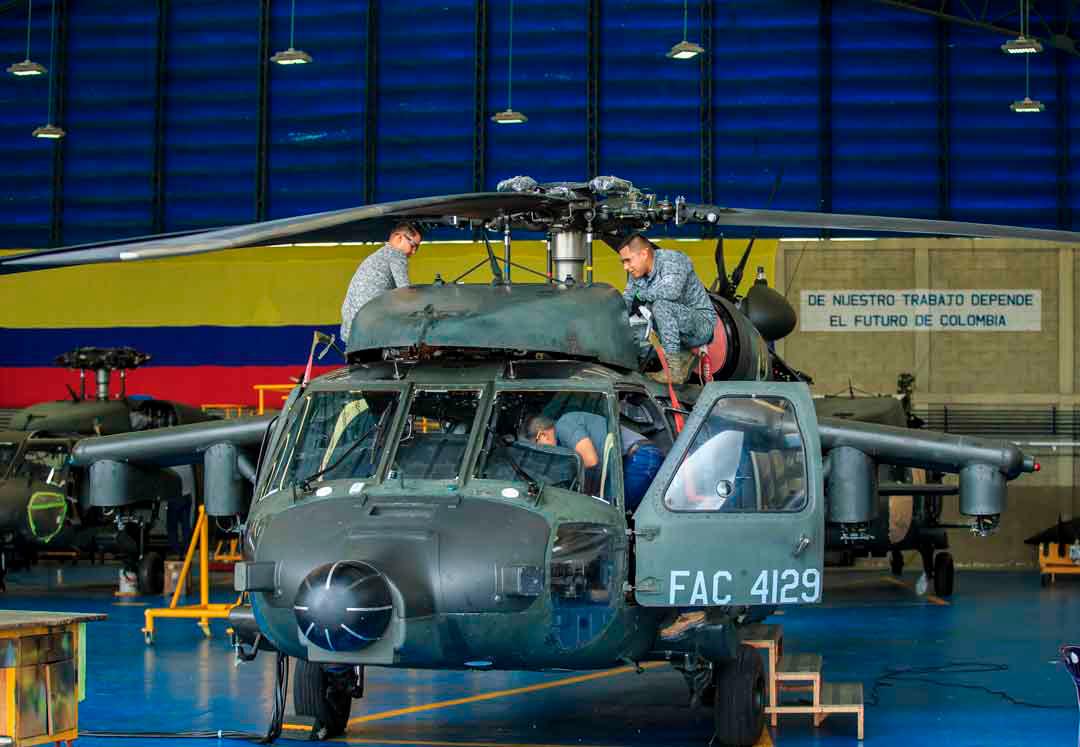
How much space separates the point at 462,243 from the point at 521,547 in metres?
18.0

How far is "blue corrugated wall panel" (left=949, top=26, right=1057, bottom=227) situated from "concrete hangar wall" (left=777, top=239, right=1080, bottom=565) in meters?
0.70

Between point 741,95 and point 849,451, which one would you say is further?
point 741,95

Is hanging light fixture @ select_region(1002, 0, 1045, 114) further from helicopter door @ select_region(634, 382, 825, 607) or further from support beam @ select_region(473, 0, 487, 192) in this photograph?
helicopter door @ select_region(634, 382, 825, 607)

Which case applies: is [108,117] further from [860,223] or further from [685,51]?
[860,223]

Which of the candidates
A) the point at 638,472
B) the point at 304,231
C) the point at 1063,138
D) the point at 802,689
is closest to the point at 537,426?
the point at 638,472

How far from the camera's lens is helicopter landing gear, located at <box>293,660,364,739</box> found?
9664 mm

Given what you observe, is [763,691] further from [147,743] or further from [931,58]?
[931,58]

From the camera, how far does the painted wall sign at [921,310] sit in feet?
83.4

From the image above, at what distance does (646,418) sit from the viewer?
9164mm

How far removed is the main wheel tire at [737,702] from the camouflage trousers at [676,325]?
75.5 inches

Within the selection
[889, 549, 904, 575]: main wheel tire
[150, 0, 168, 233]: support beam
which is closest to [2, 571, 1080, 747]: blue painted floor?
[889, 549, 904, 575]: main wheel tire

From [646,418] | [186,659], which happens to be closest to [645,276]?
[646,418]

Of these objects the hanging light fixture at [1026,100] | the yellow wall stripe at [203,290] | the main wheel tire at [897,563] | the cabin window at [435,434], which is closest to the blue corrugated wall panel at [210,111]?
the yellow wall stripe at [203,290]

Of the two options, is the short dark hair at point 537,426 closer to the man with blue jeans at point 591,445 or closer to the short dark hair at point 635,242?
the man with blue jeans at point 591,445
